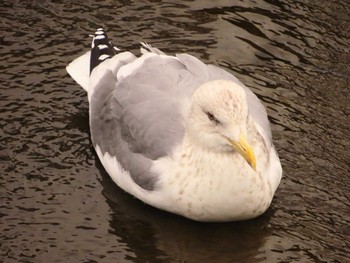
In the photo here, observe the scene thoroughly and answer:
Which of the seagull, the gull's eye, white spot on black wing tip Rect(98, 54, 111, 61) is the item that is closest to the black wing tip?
white spot on black wing tip Rect(98, 54, 111, 61)

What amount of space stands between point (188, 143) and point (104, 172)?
959 millimetres

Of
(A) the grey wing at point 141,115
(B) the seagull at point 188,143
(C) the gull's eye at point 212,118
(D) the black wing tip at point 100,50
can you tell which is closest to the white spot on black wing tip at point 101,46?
(D) the black wing tip at point 100,50

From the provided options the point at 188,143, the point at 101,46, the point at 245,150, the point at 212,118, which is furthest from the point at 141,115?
the point at 101,46

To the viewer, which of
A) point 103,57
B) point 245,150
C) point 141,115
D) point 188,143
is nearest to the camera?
point 245,150

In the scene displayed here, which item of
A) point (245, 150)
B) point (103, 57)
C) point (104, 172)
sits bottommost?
point (104, 172)

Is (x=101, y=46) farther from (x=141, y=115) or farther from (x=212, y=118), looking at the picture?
(x=212, y=118)

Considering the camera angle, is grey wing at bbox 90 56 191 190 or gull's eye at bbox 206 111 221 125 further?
grey wing at bbox 90 56 191 190

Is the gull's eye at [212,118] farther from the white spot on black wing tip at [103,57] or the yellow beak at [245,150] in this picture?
the white spot on black wing tip at [103,57]

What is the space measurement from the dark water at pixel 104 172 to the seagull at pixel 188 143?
8.2 inches

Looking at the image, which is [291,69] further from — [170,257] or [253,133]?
[170,257]

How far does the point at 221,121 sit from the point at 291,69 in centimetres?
234

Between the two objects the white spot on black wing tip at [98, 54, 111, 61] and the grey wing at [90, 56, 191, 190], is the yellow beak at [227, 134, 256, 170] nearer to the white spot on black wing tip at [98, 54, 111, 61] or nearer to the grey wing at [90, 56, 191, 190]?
the grey wing at [90, 56, 191, 190]

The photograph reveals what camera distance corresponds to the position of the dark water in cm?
596

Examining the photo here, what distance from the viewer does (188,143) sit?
600 cm
